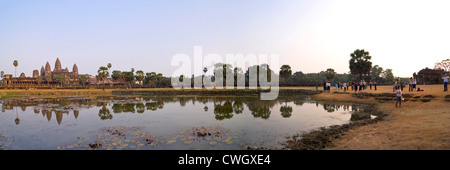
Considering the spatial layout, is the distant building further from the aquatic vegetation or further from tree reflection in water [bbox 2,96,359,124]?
the aquatic vegetation

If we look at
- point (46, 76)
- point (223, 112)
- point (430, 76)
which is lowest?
point (223, 112)

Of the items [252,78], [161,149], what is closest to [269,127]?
[161,149]

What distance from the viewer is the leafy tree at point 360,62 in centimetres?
4769

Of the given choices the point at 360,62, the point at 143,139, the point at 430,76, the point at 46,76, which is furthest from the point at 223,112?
the point at 46,76

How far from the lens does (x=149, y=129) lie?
44.8ft

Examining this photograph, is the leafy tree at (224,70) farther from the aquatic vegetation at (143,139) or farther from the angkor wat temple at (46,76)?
the angkor wat temple at (46,76)

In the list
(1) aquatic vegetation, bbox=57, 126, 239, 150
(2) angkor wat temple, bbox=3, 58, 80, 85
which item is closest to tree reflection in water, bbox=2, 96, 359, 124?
(1) aquatic vegetation, bbox=57, 126, 239, 150

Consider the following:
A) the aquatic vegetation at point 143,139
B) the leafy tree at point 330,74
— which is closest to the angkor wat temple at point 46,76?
the aquatic vegetation at point 143,139

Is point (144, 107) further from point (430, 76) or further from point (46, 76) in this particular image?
point (46, 76)

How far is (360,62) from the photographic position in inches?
1891

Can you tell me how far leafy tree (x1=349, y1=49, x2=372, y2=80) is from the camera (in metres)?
47.7

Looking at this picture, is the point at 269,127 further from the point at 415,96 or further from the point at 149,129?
the point at 415,96

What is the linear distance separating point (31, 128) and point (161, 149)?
10746 mm

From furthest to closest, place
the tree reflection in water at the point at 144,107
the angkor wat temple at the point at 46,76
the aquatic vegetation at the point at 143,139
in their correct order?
the angkor wat temple at the point at 46,76
the tree reflection in water at the point at 144,107
the aquatic vegetation at the point at 143,139
